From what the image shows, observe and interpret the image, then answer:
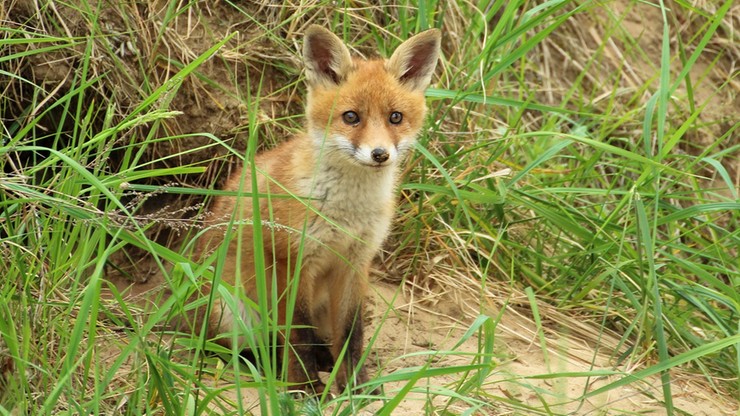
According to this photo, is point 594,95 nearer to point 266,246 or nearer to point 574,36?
point 574,36

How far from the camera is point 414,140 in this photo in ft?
13.2

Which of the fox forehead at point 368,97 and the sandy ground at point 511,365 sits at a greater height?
the fox forehead at point 368,97

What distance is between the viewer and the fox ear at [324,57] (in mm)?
3873

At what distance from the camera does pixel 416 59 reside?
13.3ft

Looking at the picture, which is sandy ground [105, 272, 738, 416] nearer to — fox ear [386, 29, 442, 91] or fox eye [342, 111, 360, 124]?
fox eye [342, 111, 360, 124]

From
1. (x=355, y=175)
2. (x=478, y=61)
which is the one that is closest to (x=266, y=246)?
(x=355, y=175)

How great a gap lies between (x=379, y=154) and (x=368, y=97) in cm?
33

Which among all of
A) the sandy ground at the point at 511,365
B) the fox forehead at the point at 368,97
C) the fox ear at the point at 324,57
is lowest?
the sandy ground at the point at 511,365

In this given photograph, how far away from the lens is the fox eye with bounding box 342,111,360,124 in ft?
12.6

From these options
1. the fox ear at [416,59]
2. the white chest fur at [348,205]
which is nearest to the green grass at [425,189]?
the fox ear at [416,59]

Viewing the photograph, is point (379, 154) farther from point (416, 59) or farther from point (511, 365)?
point (511, 365)

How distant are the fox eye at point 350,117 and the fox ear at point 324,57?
0.20m

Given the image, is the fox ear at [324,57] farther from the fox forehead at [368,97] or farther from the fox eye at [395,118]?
the fox eye at [395,118]

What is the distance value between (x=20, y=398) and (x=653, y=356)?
251 cm
